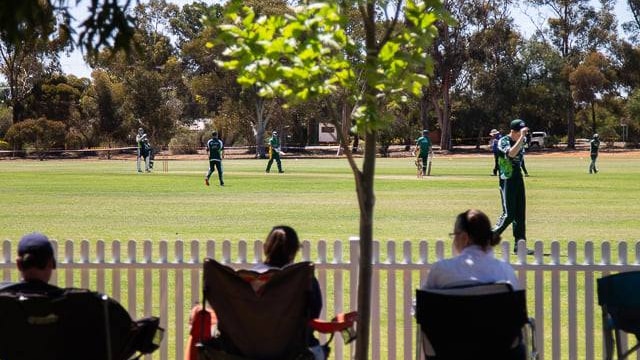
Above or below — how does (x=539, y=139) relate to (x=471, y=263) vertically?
above

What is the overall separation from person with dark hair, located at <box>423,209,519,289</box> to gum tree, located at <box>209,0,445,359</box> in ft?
1.41

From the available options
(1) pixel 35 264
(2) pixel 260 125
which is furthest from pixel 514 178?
(2) pixel 260 125

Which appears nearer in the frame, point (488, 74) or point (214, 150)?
point (214, 150)

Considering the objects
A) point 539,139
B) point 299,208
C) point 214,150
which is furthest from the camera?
point 539,139

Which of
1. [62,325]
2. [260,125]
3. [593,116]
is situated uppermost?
[593,116]

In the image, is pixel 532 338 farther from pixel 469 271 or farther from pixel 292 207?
pixel 292 207

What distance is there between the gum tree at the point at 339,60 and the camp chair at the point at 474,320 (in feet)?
1.50

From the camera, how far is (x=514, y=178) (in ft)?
52.2

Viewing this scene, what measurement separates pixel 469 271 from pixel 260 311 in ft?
4.04

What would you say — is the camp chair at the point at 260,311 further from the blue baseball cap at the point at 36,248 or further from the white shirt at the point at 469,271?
the blue baseball cap at the point at 36,248

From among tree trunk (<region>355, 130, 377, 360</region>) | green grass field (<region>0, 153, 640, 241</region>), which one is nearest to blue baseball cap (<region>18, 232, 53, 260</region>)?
tree trunk (<region>355, 130, 377, 360</region>)

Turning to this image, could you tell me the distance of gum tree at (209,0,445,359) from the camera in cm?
557

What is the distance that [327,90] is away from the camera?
5621mm

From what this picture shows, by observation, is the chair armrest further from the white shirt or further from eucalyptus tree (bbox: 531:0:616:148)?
eucalyptus tree (bbox: 531:0:616:148)
